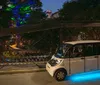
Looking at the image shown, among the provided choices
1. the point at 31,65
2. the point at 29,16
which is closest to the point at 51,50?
the point at 31,65

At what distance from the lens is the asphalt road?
426 inches

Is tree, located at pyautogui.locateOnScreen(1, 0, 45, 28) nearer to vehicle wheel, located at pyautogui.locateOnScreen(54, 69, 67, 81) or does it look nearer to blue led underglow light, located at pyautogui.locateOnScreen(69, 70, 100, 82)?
blue led underglow light, located at pyautogui.locateOnScreen(69, 70, 100, 82)

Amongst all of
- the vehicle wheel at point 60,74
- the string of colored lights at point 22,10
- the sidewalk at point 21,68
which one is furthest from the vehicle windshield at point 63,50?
the string of colored lights at point 22,10

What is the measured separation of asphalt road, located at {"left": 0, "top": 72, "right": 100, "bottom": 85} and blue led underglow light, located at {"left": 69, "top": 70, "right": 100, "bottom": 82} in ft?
1.71

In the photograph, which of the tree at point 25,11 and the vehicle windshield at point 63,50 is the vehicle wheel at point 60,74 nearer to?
the vehicle windshield at point 63,50

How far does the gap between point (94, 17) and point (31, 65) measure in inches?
387

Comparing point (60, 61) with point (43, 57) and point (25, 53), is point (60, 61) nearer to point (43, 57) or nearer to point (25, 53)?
point (43, 57)

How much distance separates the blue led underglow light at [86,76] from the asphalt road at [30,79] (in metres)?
0.52

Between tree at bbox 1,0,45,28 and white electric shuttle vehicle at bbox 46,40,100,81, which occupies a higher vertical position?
tree at bbox 1,0,45,28

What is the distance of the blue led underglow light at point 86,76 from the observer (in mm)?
11148

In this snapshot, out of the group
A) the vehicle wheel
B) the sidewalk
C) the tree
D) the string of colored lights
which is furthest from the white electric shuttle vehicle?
the string of colored lights

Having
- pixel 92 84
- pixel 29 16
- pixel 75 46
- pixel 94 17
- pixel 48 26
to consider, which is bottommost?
pixel 92 84

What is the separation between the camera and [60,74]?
10984 mm

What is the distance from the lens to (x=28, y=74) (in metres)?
12.6
